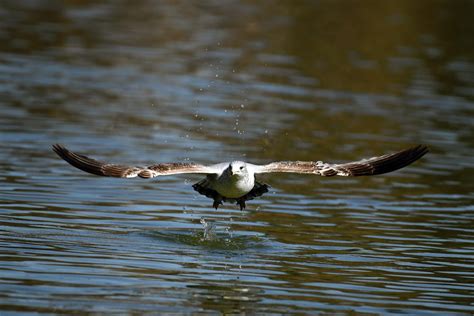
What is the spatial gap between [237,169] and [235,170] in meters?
0.03

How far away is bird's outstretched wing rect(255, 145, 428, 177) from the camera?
1317 cm

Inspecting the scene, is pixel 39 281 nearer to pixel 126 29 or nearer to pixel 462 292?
pixel 462 292

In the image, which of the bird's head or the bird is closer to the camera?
the bird

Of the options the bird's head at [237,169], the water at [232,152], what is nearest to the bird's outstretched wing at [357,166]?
the bird's head at [237,169]

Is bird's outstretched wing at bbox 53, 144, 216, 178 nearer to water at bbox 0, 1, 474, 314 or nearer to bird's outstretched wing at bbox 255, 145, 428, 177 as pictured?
water at bbox 0, 1, 474, 314

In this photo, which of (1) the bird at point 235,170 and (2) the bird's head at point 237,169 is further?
(2) the bird's head at point 237,169

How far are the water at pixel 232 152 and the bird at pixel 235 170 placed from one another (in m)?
0.63

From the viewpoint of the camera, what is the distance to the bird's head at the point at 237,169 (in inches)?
502

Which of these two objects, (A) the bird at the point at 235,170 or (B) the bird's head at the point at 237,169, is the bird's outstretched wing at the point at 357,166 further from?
(B) the bird's head at the point at 237,169

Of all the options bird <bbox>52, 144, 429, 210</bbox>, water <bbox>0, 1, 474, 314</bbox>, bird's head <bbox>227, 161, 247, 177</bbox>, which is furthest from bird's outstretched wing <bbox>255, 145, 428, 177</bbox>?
water <bbox>0, 1, 474, 314</bbox>

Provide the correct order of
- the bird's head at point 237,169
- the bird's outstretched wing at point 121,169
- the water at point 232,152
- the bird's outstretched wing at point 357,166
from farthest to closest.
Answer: the bird's outstretched wing at point 357,166
the bird's head at point 237,169
the bird's outstretched wing at point 121,169
the water at point 232,152

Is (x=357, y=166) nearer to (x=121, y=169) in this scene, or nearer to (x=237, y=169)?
(x=237, y=169)

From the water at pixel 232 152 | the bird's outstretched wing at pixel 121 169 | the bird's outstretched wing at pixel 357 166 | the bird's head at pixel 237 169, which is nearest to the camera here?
the water at pixel 232 152

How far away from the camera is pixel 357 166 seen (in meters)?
13.5
